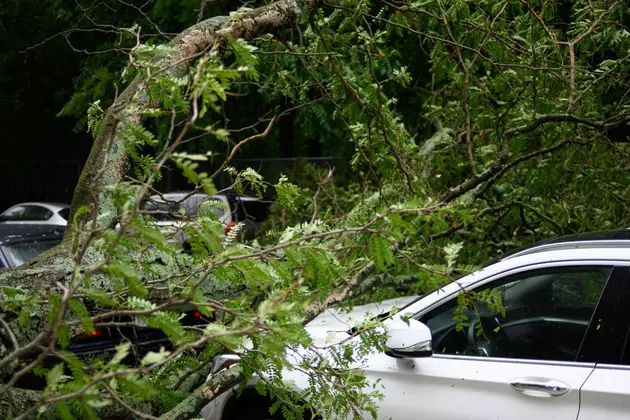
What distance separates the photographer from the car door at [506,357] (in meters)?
3.47

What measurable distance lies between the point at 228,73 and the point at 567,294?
215 cm

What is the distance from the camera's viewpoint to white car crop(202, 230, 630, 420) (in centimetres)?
340

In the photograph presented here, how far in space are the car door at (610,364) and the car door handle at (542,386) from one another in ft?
0.28

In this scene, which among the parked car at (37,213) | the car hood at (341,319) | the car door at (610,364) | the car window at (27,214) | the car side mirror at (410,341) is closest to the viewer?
the car door at (610,364)

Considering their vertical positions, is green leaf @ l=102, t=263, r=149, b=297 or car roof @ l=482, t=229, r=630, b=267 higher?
green leaf @ l=102, t=263, r=149, b=297

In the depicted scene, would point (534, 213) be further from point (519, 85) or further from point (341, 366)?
point (341, 366)

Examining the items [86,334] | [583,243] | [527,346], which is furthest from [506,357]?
[86,334]

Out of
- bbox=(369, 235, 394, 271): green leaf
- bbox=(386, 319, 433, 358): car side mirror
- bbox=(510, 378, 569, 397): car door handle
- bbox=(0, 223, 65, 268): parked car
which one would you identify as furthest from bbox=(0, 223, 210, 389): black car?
bbox=(510, 378, 569, 397): car door handle

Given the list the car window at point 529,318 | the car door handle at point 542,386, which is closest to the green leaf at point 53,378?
the car window at point 529,318

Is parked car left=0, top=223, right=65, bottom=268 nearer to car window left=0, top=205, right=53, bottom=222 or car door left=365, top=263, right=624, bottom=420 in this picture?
car door left=365, top=263, right=624, bottom=420

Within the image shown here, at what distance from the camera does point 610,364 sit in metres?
3.37

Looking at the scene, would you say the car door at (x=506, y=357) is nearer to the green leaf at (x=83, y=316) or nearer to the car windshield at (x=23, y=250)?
the green leaf at (x=83, y=316)

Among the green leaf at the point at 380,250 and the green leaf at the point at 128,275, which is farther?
the green leaf at the point at 380,250

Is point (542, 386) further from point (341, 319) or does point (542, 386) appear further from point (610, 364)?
point (341, 319)
